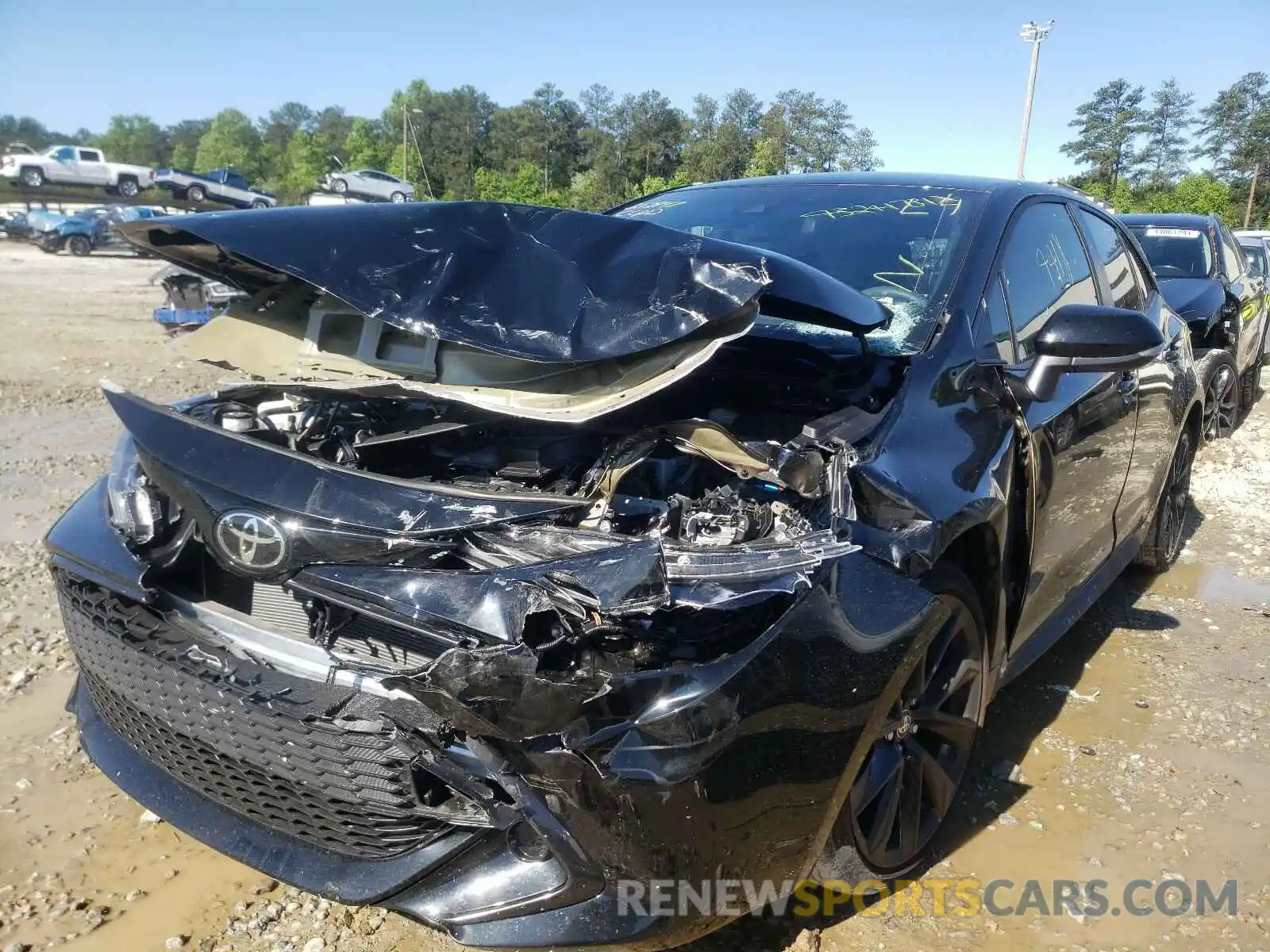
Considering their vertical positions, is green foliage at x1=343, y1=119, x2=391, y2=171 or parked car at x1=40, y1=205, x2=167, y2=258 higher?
green foliage at x1=343, y1=119, x2=391, y2=171

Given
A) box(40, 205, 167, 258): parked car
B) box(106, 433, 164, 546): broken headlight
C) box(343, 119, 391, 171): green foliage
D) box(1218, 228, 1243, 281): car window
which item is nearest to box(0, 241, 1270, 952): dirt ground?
box(106, 433, 164, 546): broken headlight

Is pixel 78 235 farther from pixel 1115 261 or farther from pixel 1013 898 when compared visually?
pixel 1013 898

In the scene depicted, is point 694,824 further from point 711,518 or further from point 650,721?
point 711,518

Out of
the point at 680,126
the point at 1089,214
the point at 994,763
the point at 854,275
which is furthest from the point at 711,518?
the point at 680,126

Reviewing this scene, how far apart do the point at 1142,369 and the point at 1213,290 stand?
5056 mm

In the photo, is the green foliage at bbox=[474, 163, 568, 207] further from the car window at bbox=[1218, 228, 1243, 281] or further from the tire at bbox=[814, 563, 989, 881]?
the tire at bbox=[814, 563, 989, 881]

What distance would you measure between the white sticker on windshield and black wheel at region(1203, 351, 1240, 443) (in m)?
1.34

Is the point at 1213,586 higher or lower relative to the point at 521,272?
lower

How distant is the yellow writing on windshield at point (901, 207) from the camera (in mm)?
3020

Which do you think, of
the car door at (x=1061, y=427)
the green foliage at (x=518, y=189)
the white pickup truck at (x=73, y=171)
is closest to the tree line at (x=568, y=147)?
the green foliage at (x=518, y=189)

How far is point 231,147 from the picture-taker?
245ft

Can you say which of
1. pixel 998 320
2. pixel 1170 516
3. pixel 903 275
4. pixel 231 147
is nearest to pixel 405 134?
pixel 1170 516

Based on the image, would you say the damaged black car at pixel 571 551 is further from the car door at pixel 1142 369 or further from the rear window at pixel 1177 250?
the rear window at pixel 1177 250

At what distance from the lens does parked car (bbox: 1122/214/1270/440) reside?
722 centimetres
